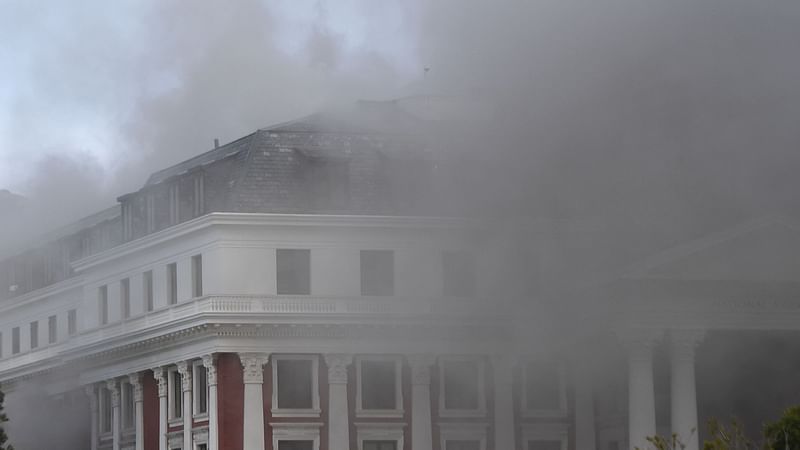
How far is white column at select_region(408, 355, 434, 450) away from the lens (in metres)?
90.2

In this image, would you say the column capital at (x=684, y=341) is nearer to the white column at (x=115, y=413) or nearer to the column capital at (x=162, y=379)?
the column capital at (x=162, y=379)

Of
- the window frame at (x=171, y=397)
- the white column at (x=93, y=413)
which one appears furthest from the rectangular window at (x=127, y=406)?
the window frame at (x=171, y=397)

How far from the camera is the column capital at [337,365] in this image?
294 feet

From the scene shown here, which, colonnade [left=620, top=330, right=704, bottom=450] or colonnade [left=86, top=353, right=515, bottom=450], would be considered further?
colonnade [left=86, top=353, right=515, bottom=450]

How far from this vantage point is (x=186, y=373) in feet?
300

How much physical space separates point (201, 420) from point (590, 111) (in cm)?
3025

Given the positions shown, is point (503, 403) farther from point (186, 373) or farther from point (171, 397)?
point (171, 397)

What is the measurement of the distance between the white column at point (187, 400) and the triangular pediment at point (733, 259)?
64.6 feet

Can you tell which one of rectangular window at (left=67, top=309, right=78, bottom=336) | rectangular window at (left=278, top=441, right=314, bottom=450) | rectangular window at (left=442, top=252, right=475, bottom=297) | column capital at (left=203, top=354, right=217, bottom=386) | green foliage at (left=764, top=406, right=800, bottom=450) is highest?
rectangular window at (left=67, top=309, right=78, bottom=336)

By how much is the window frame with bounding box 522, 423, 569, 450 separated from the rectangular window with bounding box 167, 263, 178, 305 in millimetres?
15403

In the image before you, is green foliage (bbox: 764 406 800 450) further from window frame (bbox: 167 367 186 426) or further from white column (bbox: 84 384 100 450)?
white column (bbox: 84 384 100 450)

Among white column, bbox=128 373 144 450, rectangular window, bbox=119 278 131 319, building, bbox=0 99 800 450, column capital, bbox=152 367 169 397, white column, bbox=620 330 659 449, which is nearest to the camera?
white column, bbox=620 330 659 449

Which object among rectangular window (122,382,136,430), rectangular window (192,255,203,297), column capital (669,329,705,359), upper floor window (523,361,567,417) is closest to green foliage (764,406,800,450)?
column capital (669,329,705,359)

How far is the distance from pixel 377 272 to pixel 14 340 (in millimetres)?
33438
